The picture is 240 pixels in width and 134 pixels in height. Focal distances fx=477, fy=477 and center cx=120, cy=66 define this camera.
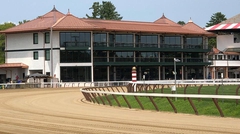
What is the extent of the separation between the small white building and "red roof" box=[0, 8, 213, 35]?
30.8 feet

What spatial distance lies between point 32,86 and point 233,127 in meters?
44.0

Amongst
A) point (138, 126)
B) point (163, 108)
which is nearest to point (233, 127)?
point (138, 126)

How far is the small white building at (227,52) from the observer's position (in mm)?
83562

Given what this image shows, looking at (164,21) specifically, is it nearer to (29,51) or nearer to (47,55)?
(47,55)

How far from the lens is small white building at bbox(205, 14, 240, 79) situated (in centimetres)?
8356

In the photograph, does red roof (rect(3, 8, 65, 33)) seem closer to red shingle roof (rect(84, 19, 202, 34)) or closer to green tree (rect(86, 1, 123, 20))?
red shingle roof (rect(84, 19, 202, 34))

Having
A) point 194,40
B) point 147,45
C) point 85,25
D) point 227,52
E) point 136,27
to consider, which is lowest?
point 227,52

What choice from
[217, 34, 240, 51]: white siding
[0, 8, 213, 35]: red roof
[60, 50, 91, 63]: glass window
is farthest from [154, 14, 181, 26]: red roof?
[60, 50, 91, 63]: glass window

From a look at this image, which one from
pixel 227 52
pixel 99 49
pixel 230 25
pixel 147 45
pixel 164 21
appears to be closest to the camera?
pixel 99 49

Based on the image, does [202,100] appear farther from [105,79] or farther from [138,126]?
[105,79]

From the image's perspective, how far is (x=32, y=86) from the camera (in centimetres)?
5519

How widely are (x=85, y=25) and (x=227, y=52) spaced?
30.9m

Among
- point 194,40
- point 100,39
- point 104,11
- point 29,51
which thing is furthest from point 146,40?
point 104,11

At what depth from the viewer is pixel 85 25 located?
212 ft
